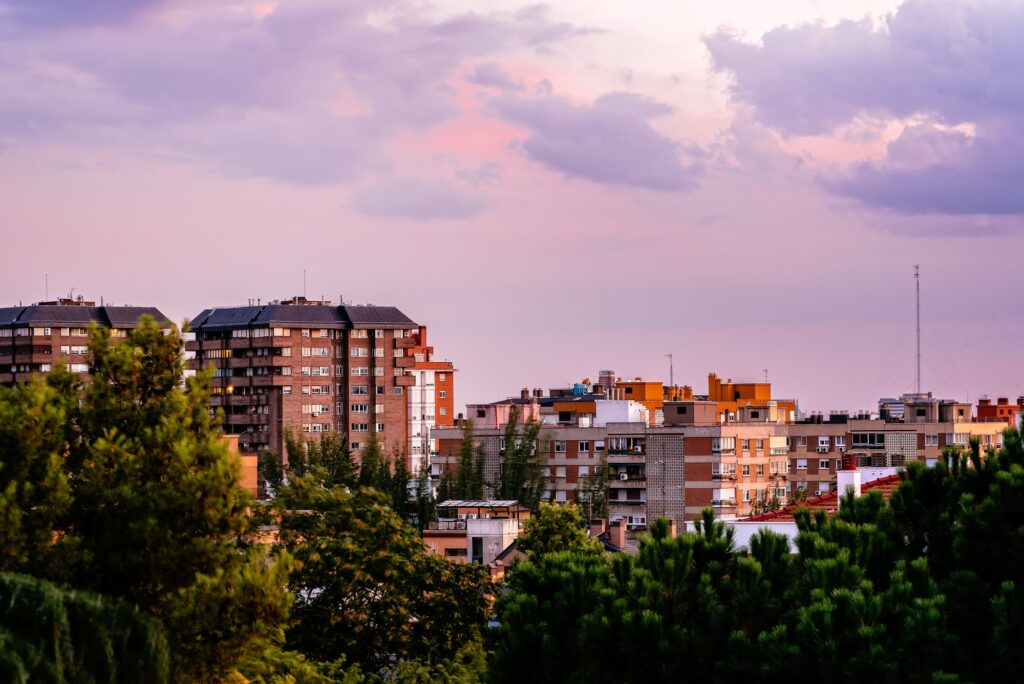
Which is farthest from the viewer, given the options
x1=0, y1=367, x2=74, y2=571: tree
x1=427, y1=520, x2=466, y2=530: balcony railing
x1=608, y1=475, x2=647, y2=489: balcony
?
x1=608, y1=475, x2=647, y2=489: balcony

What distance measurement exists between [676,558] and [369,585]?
11.8 m

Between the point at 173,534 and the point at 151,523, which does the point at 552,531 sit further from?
the point at 151,523

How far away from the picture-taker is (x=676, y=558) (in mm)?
23031

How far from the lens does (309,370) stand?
432ft

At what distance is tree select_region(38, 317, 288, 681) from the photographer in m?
20.3

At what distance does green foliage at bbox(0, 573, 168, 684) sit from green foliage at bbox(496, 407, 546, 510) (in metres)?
75.7

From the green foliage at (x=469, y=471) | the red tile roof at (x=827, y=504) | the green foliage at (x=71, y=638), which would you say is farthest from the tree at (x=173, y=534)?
the green foliage at (x=469, y=471)

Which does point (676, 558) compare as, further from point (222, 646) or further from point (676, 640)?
point (222, 646)

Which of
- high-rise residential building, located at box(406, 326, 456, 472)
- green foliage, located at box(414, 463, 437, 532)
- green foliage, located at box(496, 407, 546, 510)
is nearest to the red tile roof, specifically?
green foliage, located at box(414, 463, 437, 532)

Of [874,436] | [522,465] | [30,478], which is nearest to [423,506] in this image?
[522,465]

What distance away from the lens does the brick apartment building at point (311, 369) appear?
130250 millimetres

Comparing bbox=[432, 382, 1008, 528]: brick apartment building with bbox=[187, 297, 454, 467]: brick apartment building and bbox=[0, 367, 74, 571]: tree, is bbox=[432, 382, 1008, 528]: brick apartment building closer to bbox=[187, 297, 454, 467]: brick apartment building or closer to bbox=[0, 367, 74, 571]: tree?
bbox=[187, 297, 454, 467]: brick apartment building

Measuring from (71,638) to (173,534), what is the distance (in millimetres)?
1864

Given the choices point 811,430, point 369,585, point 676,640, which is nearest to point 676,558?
point 676,640
